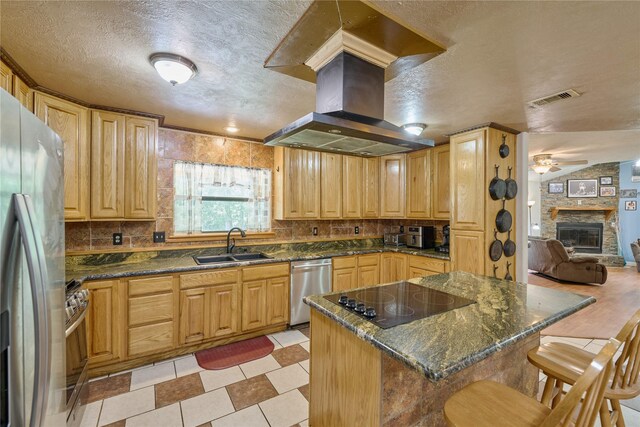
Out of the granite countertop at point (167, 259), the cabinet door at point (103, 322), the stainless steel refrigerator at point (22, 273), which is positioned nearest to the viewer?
the stainless steel refrigerator at point (22, 273)

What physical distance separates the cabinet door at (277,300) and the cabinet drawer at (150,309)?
39.5 inches

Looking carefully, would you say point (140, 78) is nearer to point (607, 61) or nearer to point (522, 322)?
point (522, 322)

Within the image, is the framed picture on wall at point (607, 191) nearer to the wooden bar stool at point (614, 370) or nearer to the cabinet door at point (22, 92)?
the wooden bar stool at point (614, 370)

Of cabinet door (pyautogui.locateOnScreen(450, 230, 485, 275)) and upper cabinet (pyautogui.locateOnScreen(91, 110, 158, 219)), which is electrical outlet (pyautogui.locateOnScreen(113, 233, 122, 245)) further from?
cabinet door (pyautogui.locateOnScreen(450, 230, 485, 275))

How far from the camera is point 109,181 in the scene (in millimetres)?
2676

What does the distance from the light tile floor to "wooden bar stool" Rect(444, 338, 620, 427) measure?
118cm

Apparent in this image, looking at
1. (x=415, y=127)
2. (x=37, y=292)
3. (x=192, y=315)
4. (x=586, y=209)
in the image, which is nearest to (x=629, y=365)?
(x=415, y=127)

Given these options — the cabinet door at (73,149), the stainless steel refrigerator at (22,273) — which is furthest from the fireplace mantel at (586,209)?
the stainless steel refrigerator at (22,273)

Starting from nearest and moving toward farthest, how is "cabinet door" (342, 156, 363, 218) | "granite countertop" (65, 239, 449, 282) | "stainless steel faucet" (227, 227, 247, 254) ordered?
"granite countertop" (65, 239, 449, 282) < "stainless steel faucet" (227, 227, 247, 254) < "cabinet door" (342, 156, 363, 218)

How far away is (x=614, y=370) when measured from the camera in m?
1.53

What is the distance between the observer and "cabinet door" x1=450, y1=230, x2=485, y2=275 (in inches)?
124

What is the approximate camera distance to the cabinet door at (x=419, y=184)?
4.01 metres

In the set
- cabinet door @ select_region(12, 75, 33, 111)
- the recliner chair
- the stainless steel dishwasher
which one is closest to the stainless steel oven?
cabinet door @ select_region(12, 75, 33, 111)

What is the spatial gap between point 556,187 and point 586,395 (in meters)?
9.86
